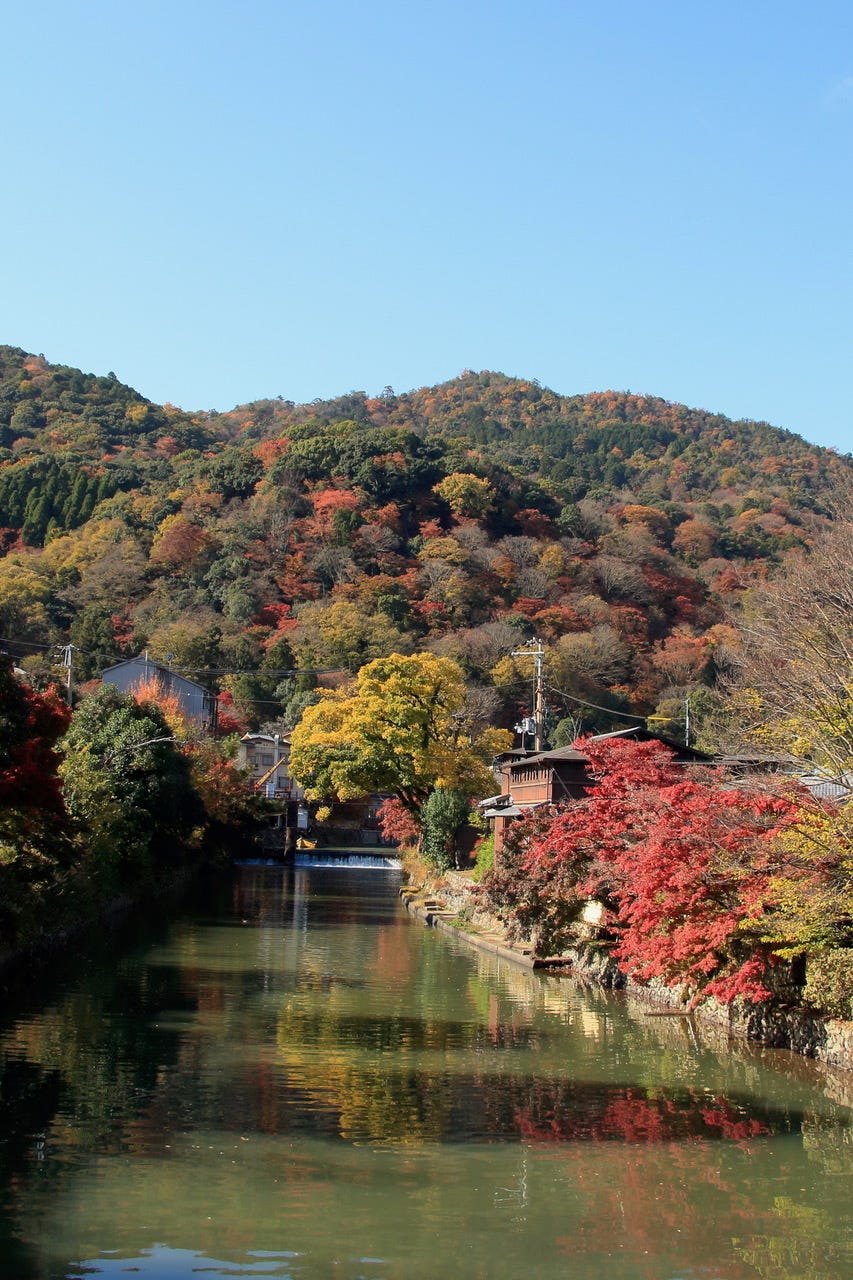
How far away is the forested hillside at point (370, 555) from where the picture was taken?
83312 mm

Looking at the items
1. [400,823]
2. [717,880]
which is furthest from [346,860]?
[717,880]

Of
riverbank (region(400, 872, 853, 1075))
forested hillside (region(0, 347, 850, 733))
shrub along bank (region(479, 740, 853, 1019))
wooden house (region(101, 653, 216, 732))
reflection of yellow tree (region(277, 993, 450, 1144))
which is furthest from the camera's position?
forested hillside (region(0, 347, 850, 733))

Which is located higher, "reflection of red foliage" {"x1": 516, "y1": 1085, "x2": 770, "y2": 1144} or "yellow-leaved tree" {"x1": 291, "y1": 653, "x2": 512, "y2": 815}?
"yellow-leaved tree" {"x1": 291, "y1": 653, "x2": 512, "y2": 815}

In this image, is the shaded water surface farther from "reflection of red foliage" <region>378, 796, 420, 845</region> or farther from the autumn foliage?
"reflection of red foliage" <region>378, 796, 420, 845</region>

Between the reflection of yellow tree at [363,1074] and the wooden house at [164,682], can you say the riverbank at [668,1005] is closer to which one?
the reflection of yellow tree at [363,1074]

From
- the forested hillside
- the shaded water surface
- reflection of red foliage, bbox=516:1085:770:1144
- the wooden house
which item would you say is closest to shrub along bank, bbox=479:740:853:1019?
the shaded water surface

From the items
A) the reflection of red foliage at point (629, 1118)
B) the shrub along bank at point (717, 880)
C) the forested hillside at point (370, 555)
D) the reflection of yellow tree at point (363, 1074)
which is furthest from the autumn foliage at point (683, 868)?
the forested hillside at point (370, 555)

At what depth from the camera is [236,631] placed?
8831 centimetres

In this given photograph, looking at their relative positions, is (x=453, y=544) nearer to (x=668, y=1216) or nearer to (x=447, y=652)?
(x=447, y=652)

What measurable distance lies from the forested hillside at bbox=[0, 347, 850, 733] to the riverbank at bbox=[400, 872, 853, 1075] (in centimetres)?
3214

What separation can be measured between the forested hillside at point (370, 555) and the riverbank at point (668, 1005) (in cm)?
3214

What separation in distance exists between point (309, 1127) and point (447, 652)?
66367 mm

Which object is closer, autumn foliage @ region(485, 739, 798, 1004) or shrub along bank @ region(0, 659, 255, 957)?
autumn foliage @ region(485, 739, 798, 1004)

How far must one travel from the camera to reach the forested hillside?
273ft
